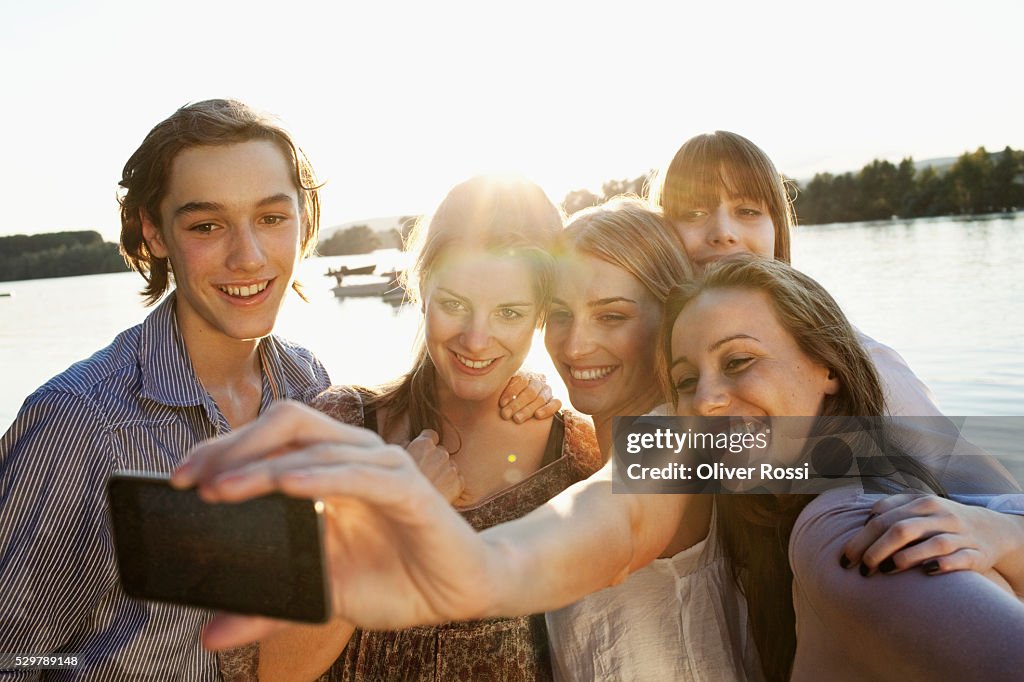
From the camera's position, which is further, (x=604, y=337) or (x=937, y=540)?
(x=604, y=337)

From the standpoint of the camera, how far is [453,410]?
10.2 ft

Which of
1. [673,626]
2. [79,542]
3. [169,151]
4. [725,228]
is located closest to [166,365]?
[79,542]

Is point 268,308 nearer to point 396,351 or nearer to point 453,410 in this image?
point 453,410

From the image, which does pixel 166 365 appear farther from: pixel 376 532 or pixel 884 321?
pixel 884 321

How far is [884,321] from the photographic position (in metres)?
22.7

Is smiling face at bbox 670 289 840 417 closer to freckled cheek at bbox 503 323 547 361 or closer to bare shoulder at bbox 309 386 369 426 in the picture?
freckled cheek at bbox 503 323 547 361

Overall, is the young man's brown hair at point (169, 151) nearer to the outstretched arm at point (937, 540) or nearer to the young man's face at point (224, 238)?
the young man's face at point (224, 238)

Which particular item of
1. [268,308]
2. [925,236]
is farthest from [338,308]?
[268,308]

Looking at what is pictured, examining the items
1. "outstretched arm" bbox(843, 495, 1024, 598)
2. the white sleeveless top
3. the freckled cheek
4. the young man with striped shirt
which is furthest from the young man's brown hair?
"outstretched arm" bbox(843, 495, 1024, 598)

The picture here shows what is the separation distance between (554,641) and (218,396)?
159 centimetres

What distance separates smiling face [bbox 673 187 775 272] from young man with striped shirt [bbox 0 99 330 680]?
5.60ft

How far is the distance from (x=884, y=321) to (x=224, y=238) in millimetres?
22760

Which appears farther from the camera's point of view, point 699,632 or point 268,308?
point 268,308

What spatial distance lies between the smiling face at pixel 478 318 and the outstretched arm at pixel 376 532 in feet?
4.69
